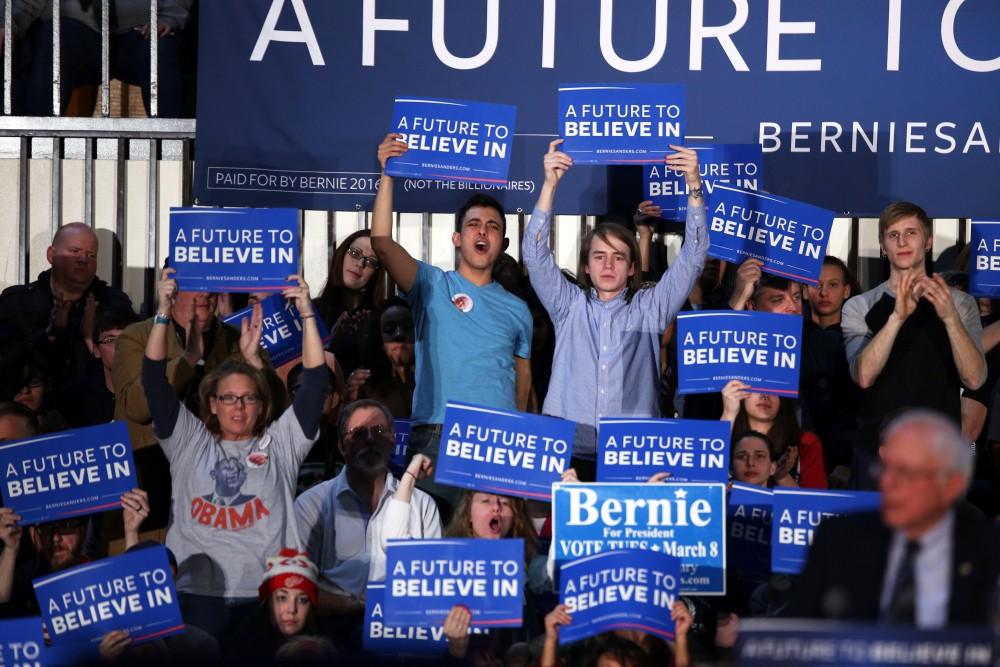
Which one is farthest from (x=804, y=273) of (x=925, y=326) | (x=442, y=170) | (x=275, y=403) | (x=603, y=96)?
(x=275, y=403)

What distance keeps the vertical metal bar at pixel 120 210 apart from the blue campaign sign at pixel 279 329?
162cm

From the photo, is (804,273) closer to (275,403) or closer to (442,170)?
(442,170)

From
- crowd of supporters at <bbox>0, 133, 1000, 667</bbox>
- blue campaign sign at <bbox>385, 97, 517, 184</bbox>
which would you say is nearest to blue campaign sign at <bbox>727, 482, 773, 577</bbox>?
crowd of supporters at <bbox>0, 133, 1000, 667</bbox>

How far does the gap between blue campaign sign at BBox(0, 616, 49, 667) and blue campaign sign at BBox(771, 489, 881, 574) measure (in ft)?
8.07

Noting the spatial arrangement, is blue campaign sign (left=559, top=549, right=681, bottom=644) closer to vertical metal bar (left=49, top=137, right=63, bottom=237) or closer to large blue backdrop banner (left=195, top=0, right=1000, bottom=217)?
large blue backdrop banner (left=195, top=0, right=1000, bottom=217)

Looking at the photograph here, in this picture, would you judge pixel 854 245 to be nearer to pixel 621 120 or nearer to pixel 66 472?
pixel 621 120

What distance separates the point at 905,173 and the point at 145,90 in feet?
12.4

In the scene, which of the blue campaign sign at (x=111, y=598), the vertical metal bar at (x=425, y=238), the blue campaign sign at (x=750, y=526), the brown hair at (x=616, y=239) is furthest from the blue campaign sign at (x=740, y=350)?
the vertical metal bar at (x=425, y=238)

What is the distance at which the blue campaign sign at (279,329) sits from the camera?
6363 mm

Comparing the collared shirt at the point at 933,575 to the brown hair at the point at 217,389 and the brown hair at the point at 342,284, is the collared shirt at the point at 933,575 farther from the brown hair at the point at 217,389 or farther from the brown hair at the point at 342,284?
the brown hair at the point at 342,284

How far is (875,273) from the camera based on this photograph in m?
7.81

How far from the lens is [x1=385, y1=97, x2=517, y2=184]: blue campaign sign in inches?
249

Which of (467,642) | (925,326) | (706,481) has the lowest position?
(467,642)

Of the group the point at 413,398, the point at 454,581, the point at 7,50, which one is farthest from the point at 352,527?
the point at 7,50
